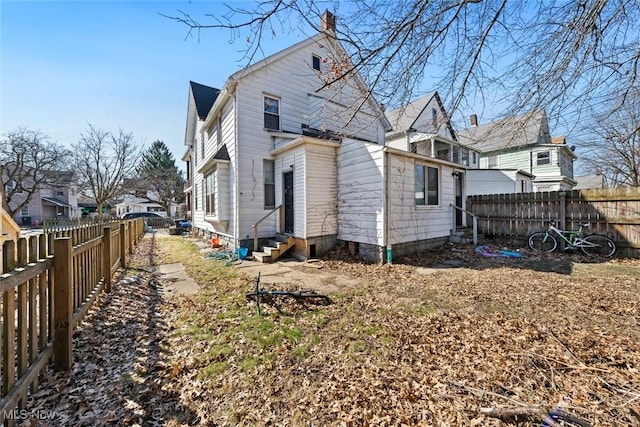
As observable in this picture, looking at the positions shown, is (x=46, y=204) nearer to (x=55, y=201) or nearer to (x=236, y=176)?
(x=55, y=201)

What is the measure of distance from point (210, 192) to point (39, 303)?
372 inches

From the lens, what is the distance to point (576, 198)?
8422mm

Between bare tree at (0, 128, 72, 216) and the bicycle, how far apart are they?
3235 cm

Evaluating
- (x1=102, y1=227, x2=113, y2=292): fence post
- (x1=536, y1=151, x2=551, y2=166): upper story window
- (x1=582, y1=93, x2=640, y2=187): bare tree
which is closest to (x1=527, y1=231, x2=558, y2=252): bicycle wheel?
(x1=582, y1=93, x2=640, y2=187): bare tree

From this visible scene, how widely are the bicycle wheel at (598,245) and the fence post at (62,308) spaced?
38.9 feet

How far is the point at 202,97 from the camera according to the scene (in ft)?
46.4

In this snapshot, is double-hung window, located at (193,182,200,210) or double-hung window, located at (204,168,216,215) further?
double-hung window, located at (193,182,200,210)

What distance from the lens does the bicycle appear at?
7.79 meters

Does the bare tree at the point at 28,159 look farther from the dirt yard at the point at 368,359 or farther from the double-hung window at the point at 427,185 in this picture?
the double-hung window at the point at 427,185

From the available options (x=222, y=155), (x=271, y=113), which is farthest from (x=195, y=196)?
(x=271, y=113)

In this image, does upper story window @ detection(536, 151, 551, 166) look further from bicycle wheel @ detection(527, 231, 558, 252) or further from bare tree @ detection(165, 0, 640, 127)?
bare tree @ detection(165, 0, 640, 127)

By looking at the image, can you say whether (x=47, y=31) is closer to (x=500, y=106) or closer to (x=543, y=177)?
(x=500, y=106)

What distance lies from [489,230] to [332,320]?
9506mm

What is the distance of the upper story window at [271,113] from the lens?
977cm
